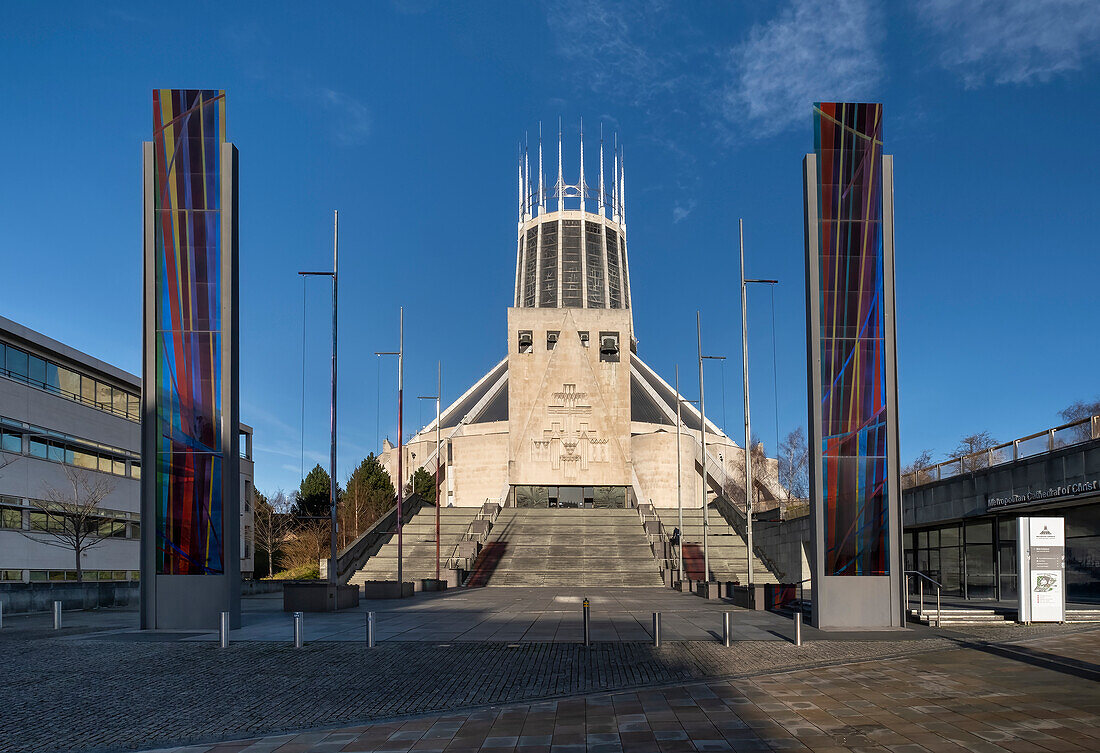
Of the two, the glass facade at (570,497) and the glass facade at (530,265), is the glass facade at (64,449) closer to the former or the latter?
the glass facade at (570,497)

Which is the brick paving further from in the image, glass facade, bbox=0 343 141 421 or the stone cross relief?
the stone cross relief

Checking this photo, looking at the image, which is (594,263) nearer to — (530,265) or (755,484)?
(530,265)

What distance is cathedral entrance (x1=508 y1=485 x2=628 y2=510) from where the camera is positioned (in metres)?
61.3

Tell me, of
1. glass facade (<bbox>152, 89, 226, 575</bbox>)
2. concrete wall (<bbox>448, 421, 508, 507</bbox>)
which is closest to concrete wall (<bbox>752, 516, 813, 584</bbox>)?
glass facade (<bbox>152, 89, 226, 575</bbox>)

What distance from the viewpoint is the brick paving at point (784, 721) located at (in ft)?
29.6

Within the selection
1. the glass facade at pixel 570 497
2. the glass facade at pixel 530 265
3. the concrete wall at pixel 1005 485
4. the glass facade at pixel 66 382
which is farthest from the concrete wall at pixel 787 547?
the glass facade at pixel 530 265

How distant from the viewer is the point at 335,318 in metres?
26.7

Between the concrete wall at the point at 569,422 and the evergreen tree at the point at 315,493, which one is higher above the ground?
the concrete wall at the point at 569,422

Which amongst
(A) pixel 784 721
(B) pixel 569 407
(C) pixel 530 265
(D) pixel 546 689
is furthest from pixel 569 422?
(C) pixel 530 265

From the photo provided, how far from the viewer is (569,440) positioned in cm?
6162

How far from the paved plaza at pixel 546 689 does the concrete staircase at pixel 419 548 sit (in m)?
18.4

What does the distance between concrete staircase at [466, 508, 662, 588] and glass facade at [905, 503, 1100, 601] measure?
10804 mm

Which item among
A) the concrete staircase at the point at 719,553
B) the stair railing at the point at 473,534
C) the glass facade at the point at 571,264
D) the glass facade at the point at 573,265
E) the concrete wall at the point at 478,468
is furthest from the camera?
the glass facade at the point at 573,265

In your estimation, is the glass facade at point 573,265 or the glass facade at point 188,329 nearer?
the glass facade at point 188,329
